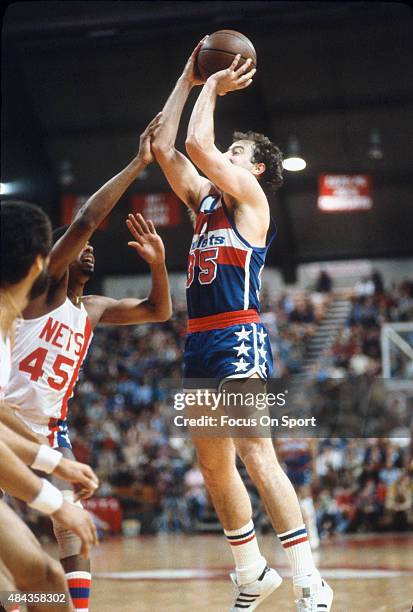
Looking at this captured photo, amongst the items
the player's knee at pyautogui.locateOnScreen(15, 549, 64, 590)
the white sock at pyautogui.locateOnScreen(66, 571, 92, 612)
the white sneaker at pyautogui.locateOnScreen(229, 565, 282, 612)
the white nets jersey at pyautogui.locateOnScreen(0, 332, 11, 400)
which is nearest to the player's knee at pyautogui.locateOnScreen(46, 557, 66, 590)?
the player's knee at pyautogui.locateOnScreen(15, 549, 64, 590)

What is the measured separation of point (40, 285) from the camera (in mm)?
3979

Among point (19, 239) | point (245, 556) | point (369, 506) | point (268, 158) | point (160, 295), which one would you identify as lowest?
point (369, 506)

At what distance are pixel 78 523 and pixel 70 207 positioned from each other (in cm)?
476

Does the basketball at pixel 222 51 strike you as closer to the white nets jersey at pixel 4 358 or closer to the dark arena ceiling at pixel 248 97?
the dark arena ceiling at pixel 248 97

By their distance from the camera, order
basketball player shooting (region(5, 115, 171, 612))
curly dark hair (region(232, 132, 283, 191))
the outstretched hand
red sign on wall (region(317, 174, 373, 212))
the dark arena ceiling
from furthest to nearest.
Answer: red sign on wall (region(317, 174, 373, 212)) → the dark arena ceiling → curly dark hair (region(232, 132, 283, 191)) → the outstretched hand → basketball player shooting (region(5, 115, 171, 612))

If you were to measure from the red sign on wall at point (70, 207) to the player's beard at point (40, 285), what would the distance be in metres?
2.56

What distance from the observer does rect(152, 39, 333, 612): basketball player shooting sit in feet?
14.6

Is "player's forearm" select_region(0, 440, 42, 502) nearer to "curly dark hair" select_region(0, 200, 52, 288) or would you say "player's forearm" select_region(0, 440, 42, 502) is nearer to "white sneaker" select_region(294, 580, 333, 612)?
"curly dark hair" select_region(0, 200, 52, 288)

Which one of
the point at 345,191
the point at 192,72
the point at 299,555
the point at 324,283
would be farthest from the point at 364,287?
the point at 299,555

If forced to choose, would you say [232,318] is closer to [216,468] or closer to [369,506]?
[216,468]

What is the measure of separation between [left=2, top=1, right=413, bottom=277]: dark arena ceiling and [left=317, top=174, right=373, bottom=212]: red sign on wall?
20 cm

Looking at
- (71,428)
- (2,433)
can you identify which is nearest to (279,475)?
(2,433)

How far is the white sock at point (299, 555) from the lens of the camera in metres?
4.30

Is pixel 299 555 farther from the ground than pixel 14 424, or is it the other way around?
pixel 14 424
